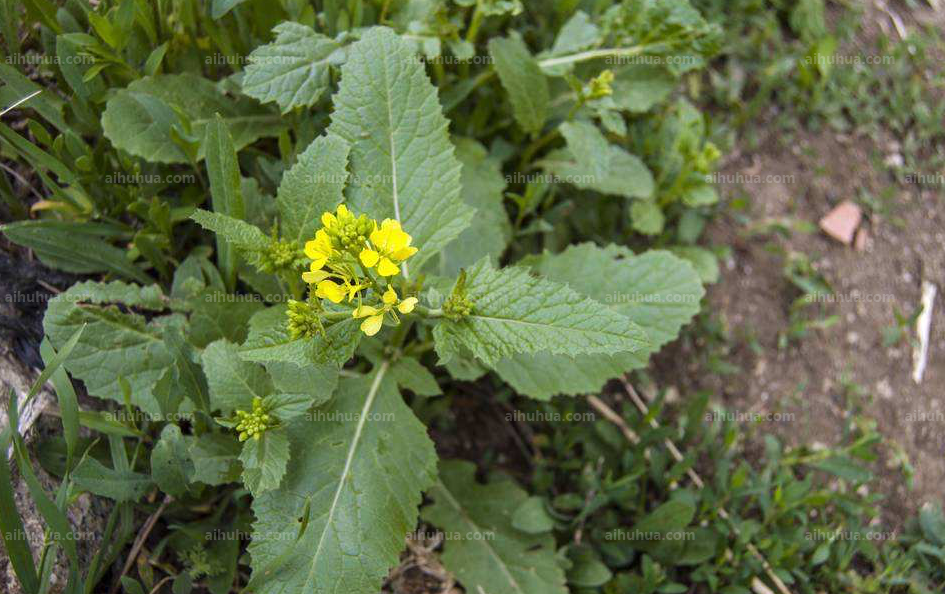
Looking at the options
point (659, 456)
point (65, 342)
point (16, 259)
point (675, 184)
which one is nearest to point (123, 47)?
point (16, 259)

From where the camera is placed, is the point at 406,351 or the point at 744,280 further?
the point at 744,280

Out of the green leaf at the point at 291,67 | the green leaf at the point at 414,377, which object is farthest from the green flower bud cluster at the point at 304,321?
the green leaf at the point at 291,67

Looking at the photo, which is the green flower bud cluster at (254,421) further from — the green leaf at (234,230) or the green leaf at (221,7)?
the green leaf at (221,7)

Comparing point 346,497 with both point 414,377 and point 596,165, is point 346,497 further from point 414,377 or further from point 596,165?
point 596,165

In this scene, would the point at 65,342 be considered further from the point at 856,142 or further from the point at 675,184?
the point at 856,142

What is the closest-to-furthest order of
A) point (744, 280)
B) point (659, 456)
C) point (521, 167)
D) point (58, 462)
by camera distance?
point (58, 462)
point (659, 456)
point (521, 167)
point (744, 280)

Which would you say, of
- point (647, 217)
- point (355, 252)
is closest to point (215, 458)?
point (355, 252)

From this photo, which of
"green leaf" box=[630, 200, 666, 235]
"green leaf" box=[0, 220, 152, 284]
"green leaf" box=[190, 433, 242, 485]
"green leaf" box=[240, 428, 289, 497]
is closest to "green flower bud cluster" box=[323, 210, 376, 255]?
"green leaf" box=[240, 428, 289, 497]

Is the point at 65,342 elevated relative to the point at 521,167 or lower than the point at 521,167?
elevated
